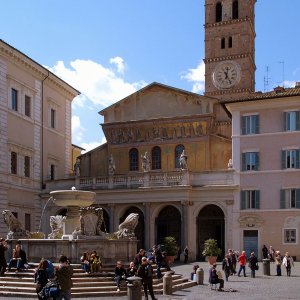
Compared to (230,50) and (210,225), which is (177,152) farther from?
(230,50)

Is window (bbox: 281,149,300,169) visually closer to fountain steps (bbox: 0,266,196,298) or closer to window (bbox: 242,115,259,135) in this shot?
window (bbox: 242,115,259,135)

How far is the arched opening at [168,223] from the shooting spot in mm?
47344

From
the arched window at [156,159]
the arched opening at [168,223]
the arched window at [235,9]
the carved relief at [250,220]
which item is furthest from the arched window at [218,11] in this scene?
the carved relief at [250,220]

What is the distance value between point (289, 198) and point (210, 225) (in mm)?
6957

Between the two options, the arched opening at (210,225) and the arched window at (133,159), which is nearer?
the arched opening at (210,225)

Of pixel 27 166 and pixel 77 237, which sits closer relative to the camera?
pixel 77 237

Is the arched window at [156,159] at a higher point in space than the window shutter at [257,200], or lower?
higher

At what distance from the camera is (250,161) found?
142 ft

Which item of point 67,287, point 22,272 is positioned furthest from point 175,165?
point 67,287

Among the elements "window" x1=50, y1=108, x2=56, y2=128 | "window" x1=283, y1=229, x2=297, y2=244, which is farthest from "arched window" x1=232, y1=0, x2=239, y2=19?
Answer: "window" x1=283, y1=229, x2=297, y2=244

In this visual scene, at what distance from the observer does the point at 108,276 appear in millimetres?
23047

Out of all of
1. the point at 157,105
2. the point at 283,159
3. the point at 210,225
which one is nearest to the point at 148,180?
the point at 210,225

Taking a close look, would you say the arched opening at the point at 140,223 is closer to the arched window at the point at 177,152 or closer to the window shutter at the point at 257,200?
the arched window at the point at 177,152

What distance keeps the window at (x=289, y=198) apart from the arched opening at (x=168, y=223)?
8017 millimetres
